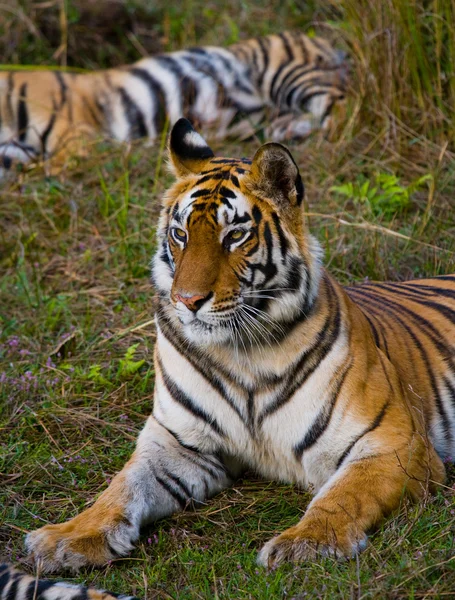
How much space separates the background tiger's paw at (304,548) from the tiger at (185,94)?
3.91 metres

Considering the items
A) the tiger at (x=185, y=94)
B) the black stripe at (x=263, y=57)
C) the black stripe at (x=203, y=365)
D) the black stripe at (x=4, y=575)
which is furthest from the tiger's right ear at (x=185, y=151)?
the black stripe at (x=263, y=57)

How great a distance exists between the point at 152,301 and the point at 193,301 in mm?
1645

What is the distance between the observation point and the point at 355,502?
9.02 feet

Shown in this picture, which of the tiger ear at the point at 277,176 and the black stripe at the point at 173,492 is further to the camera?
the black stripe at the point at 173,492

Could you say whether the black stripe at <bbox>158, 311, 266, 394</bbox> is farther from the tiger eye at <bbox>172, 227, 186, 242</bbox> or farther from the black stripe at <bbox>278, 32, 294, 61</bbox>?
the black stripe at <bbox>278, 32, 294, 61</bbox>

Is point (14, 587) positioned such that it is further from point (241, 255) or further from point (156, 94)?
point (156, 94)

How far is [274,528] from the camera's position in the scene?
3061mm

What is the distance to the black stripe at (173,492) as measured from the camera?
3088 mm

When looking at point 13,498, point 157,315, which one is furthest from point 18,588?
point 157,315

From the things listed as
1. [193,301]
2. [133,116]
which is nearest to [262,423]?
[193,301]

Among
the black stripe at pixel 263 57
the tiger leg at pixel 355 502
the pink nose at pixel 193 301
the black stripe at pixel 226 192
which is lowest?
the tiger leg at pixel 355 502

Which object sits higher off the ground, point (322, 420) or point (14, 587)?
point (322, 420)

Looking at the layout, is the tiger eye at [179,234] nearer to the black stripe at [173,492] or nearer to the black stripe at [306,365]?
the black stripe at [306,365]

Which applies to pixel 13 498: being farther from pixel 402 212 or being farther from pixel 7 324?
pixel 402 212
